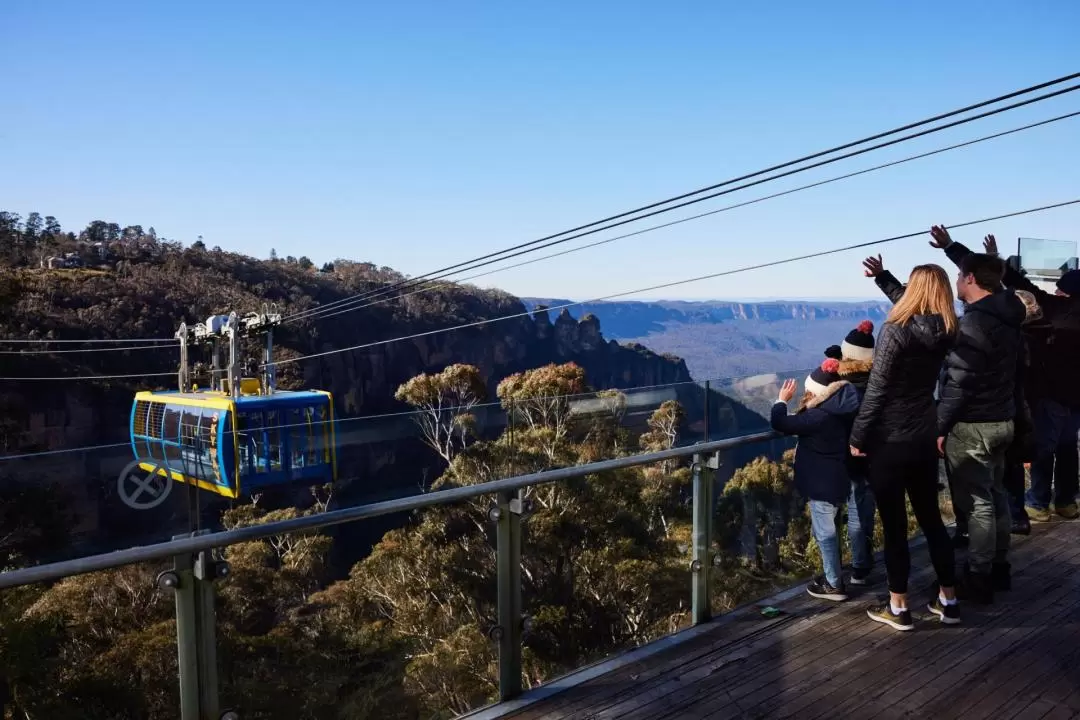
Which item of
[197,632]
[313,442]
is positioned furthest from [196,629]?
[313,442]

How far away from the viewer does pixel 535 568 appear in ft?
10.3

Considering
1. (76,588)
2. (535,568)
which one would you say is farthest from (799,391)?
(76,588)

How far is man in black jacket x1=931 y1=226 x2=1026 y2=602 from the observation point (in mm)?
3203

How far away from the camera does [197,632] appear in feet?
7.00

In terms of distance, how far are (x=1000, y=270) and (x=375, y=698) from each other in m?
2.86

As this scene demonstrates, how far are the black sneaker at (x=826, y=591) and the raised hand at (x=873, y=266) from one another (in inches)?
55.7

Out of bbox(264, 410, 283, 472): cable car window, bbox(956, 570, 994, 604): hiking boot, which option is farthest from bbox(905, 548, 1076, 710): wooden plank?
bbox(264, 410, 283, 472): cable car window

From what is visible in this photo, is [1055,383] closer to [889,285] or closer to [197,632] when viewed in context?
[889,285]

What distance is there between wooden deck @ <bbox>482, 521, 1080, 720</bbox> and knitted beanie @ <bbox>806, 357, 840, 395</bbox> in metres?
0.98

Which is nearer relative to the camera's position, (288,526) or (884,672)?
(288,526)

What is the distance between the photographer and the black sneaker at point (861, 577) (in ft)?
12.6

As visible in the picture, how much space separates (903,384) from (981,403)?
59cm

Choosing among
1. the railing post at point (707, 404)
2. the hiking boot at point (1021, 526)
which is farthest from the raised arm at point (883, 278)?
the hiking boot at point (1021, 526)

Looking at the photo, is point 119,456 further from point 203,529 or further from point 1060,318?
point 1060,318
